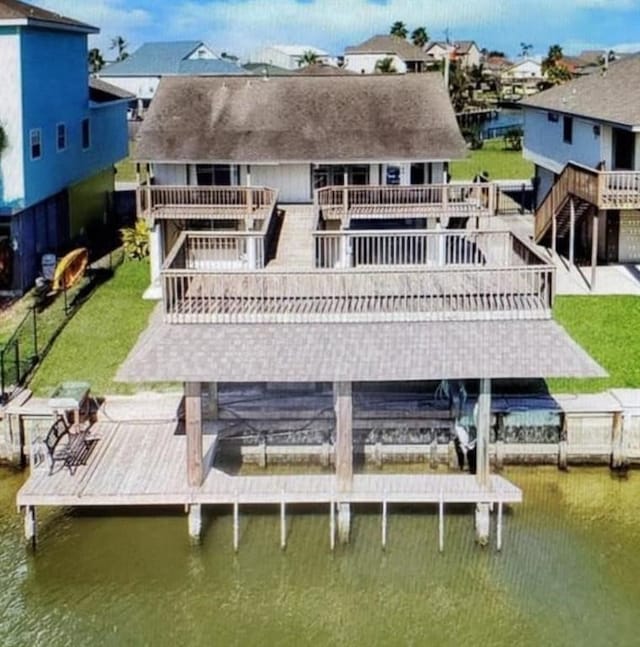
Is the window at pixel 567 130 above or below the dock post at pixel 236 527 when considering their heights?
above

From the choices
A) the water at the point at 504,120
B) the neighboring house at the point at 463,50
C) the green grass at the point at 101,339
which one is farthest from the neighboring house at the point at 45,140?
the neighboring house at the point at 463,50

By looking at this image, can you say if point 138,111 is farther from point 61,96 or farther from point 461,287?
point 461,287

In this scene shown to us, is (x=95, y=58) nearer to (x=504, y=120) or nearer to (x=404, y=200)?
(x=504, y=120)

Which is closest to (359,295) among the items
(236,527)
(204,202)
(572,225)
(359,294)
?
(359,294)

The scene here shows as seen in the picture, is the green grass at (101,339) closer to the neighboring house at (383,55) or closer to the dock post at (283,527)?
the dock post at (283,527)

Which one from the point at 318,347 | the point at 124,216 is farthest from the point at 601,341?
the point at 124,216
